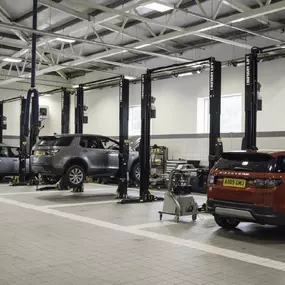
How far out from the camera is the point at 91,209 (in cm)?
948

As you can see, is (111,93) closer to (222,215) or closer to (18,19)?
(18,19)

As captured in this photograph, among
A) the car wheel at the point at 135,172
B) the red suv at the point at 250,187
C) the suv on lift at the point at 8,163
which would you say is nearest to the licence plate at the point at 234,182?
the red suv at the point at 250,187

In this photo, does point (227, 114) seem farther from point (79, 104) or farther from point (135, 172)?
point (79, 104)

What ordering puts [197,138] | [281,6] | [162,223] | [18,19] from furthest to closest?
[197,138], [18,19], [281,6], [162,223]

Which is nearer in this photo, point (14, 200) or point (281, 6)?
point (281, 6)

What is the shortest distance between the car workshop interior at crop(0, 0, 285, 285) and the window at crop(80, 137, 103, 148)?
31 mm

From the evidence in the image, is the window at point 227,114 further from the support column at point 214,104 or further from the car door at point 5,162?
the car door at point 5,162

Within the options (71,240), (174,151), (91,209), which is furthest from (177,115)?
(71,240)

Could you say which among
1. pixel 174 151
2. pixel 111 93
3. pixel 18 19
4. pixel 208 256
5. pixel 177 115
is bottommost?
pixel 208 256

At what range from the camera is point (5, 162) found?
15586 millimetres

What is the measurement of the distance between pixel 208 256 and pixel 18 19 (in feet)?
35.0

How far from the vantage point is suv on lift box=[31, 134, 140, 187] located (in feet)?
37.7

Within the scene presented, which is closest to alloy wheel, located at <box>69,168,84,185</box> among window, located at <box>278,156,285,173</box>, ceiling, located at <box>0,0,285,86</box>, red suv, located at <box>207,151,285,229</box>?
ceiling, located at <box>0,0,285,86</box>

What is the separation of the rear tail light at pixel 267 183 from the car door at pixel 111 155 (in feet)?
22.8
